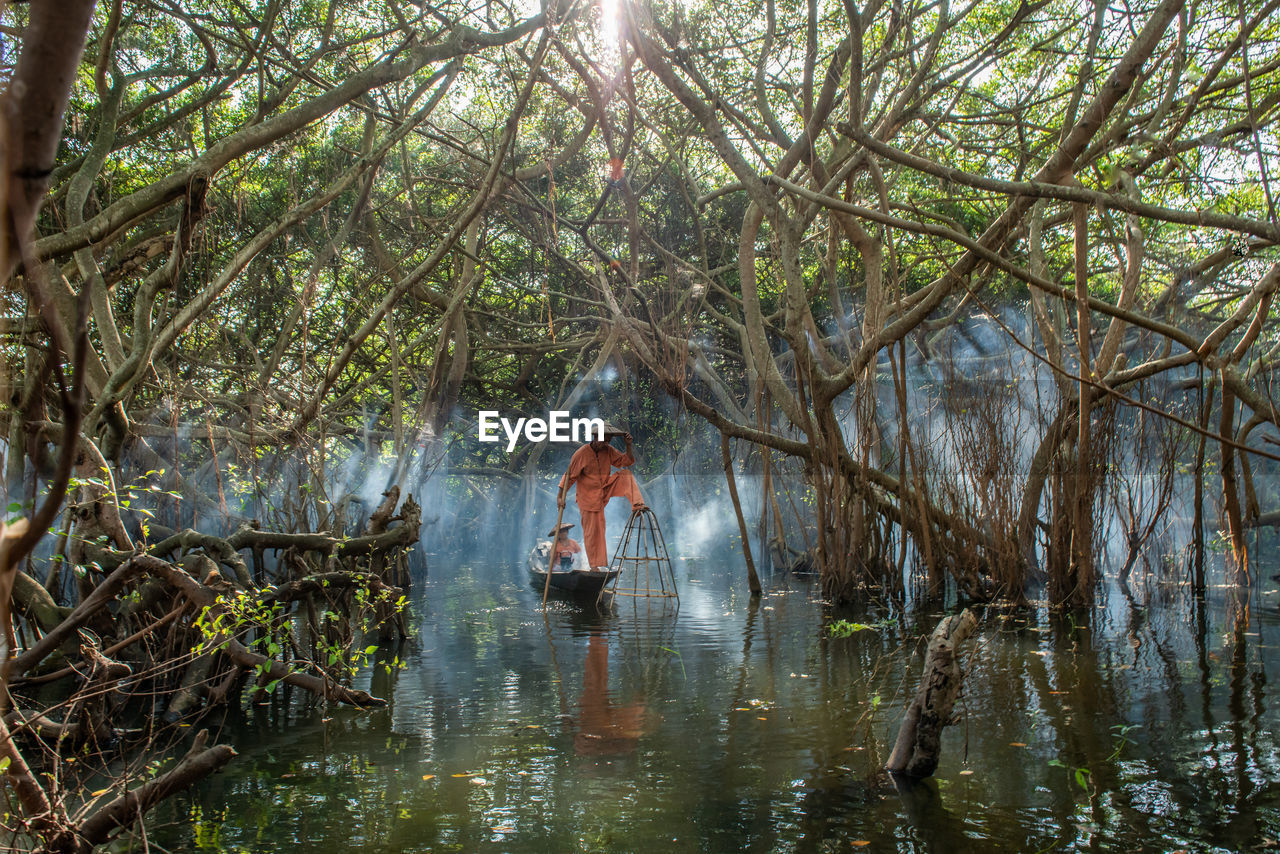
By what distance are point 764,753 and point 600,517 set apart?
5.95 meters

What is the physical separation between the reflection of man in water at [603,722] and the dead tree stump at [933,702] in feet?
4.36

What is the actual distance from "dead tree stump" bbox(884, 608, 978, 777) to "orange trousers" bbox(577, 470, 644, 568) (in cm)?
609

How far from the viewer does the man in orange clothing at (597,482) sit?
32.9 ft

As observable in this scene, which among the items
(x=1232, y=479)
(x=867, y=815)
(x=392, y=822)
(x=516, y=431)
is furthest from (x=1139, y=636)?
(x=516, y=431)

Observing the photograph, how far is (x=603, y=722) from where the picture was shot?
5133 mm

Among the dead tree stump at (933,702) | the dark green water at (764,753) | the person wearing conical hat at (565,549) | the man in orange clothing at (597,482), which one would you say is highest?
the man in orange clothing at (597,482)

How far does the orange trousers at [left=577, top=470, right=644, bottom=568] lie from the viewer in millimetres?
9992

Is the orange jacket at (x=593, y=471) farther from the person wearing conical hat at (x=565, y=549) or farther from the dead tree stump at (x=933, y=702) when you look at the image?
the dead tree stump at (x=933, y=702)

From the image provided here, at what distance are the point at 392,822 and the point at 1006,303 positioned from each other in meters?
12.1

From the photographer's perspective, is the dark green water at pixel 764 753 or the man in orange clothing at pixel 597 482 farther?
the man in orange clothing at pixel 597 482

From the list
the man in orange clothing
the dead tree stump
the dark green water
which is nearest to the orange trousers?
the man in orange clothing

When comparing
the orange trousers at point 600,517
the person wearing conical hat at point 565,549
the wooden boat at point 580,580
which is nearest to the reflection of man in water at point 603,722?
the wooden boat at point 580,580

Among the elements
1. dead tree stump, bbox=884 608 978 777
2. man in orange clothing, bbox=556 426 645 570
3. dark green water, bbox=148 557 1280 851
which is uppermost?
man in orange clothing, bbox=556 426 645 570

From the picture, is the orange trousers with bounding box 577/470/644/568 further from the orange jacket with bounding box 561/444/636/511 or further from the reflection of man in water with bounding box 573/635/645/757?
the reflection of man in water with bounding box 573/635/645/757
